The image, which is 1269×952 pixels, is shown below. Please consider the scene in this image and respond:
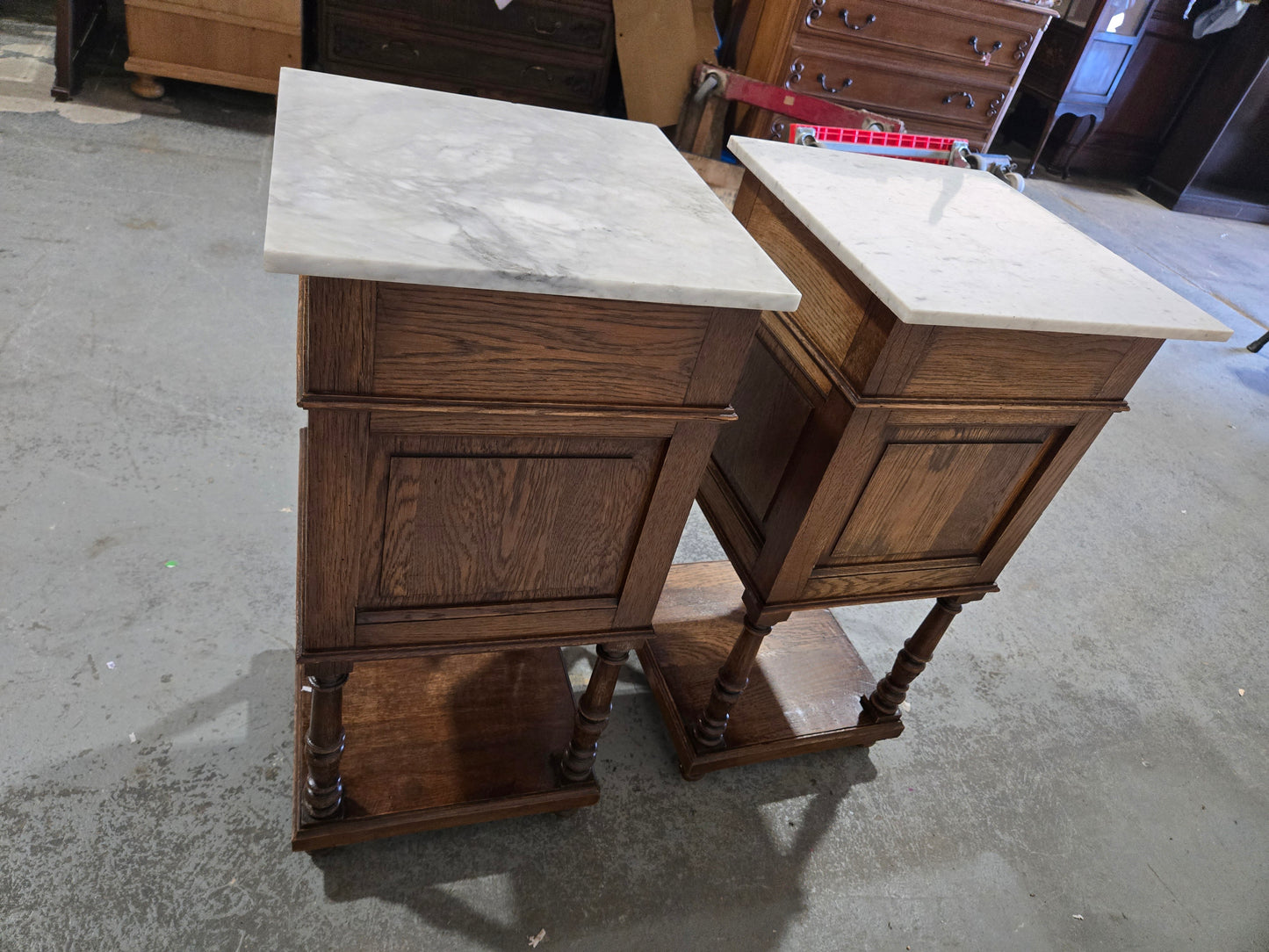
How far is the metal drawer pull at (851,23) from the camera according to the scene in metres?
3.60

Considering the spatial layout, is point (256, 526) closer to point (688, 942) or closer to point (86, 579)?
point (86, 579)

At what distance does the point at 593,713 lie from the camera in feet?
4.56

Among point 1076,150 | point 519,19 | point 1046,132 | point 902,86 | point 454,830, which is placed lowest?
point 454,830

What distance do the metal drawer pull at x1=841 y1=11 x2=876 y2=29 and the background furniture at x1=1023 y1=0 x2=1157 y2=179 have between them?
183 centimetres

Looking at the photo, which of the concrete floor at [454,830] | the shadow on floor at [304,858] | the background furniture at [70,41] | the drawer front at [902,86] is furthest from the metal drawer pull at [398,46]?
the shadow on floor at [304,858]

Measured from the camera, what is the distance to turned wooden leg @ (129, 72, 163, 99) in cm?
347

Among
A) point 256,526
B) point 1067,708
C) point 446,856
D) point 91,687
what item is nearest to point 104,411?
point 256,526

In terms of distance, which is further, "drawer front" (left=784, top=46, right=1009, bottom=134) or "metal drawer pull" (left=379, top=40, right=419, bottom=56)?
"drawer front" (left=784, top=46, right=1009, bottom=134)

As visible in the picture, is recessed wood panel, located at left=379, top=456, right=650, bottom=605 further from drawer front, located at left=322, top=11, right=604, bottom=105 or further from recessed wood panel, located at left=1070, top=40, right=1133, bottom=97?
recessed wood panel, located at left=1070, top=40, right=1133, bottom=97

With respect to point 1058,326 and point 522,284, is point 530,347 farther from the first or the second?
point 1058,326

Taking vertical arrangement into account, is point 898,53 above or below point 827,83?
above

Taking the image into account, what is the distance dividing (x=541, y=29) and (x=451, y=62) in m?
0.41

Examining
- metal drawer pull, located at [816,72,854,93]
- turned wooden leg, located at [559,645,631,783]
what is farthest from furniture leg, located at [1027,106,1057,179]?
turned wooden leg, located at [559,645,631,783]

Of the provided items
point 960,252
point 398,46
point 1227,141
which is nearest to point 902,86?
point 398,46
